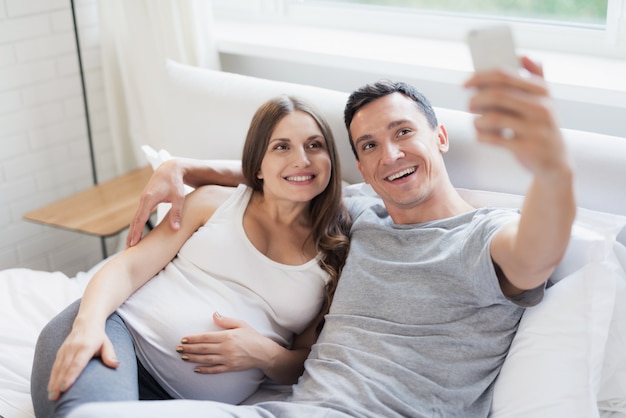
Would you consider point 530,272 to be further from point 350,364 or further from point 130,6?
point 130,6

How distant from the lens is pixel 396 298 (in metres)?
1.61

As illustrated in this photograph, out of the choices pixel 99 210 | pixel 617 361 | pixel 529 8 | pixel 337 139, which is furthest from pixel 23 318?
pixel 529 8

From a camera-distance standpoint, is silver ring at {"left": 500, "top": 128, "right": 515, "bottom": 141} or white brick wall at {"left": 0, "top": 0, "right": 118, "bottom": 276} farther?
white brick wall at {"left": 0, "top": 0, "right": 118, "bottom": 276}

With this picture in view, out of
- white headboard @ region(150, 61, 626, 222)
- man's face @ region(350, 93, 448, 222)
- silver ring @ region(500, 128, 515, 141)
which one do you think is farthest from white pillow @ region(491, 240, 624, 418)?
silver ring @ region(500, 128, 515, 141)

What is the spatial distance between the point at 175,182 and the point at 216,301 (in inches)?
12.3

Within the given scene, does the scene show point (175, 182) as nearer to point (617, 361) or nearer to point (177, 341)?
point (177, 341)

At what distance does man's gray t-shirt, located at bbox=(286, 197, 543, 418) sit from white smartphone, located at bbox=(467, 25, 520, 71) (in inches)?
19.8

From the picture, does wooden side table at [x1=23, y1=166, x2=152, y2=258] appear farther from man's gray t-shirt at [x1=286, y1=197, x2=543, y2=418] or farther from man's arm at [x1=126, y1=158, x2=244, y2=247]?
man's gray t-shirt at [x1=286, y1=197, x2=543, y2=418]

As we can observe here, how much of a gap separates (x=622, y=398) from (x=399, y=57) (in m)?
1.24

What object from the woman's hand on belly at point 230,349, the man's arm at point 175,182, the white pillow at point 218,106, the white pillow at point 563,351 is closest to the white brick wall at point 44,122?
the white pillow at point 218,106

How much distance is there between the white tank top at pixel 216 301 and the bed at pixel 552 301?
0.16 metres

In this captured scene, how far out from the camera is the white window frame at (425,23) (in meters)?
2.20

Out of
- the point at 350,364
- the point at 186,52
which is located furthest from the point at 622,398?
the point at 186,52

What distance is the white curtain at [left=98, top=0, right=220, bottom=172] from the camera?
105 inches
